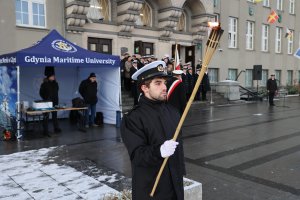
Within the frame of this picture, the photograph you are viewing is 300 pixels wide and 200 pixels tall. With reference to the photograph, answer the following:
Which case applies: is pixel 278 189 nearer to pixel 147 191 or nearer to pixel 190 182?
pixel 190 182

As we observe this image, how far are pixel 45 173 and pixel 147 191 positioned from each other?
12.4 feet

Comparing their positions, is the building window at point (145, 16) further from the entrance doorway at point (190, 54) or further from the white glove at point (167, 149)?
the white glove at point (167, 149)

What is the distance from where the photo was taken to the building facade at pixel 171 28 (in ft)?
47.6

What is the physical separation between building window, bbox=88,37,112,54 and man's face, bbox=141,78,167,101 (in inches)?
574

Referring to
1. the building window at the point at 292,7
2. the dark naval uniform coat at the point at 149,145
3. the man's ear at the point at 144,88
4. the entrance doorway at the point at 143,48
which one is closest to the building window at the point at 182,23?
the entrance doorway at the point at 143,48

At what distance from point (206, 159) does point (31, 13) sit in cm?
1115

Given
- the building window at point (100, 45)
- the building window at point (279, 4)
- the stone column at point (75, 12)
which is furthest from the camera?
the building window at point (279, 4)

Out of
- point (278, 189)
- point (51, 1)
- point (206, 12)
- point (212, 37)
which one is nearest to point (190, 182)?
point (278, 189)

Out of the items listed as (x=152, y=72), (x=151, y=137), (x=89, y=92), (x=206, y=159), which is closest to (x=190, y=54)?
(x=89, y=92)

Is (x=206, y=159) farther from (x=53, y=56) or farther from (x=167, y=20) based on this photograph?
(x=167, y=20)

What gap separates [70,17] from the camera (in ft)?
50.0

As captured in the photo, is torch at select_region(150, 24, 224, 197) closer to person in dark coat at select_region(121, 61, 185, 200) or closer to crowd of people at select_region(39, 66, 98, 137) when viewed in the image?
person in dark coat at select_region(121, 61, 185, 200)

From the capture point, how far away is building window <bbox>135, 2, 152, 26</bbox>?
19562 mm

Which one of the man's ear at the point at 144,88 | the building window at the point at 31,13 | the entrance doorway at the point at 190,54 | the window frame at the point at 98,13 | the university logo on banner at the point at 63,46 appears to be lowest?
the man's ear at the point at 144,88
